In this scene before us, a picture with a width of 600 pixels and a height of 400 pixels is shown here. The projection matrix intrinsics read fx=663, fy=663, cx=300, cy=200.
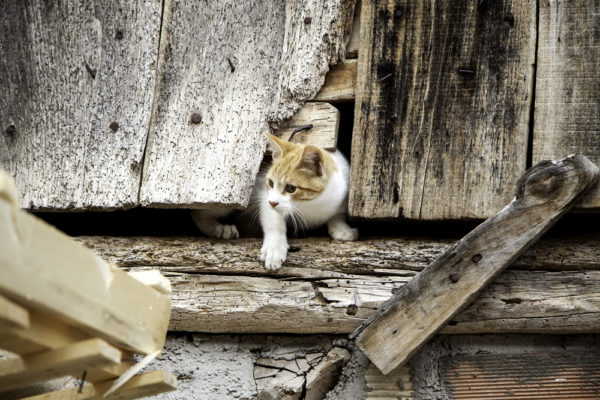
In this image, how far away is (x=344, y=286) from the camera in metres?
2.31

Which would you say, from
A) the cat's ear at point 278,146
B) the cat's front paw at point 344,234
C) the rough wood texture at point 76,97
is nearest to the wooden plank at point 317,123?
the cat's ear at point 278,146

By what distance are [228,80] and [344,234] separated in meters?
0.75

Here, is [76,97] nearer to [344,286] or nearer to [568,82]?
[344,286]

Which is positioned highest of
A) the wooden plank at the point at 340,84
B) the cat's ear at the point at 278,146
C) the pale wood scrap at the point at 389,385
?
the wooden plank at the point at 340,84

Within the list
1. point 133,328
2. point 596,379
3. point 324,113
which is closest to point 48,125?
point 324,113

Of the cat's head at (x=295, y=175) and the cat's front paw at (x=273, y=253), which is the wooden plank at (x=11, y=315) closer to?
the cat's front paw at (x=273, y=253)

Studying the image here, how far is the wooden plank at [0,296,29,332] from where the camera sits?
1042 millimetres

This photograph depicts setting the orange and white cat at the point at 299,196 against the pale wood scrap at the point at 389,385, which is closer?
the pale wood scrap at the point at 389,385

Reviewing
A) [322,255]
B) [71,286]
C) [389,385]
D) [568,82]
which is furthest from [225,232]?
[71,286]

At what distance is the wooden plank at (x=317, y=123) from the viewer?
8.39ft

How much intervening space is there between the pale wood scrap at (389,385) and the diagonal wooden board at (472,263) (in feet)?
0.31

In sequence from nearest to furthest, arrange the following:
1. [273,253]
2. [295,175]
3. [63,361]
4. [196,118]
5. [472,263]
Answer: [63,361] → [472,263] → [273,253] → [196,118] → [295,175]

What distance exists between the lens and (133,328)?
1332 mm

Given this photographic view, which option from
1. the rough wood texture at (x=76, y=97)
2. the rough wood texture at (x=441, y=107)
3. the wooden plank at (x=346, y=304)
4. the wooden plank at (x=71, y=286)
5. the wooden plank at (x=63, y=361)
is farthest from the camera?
the rough wood texture at (x=76, y=97)
